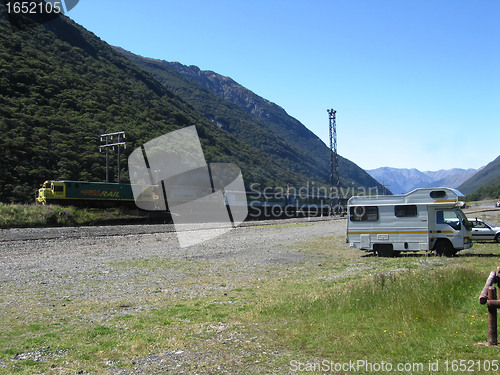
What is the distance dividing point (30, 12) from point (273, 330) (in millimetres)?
122804

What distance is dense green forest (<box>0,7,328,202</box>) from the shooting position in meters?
55.8

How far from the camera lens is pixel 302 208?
80.9m

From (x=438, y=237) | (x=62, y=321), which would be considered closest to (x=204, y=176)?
(x=438, y=237)

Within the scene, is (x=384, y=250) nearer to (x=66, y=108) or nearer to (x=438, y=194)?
(x=438, y=194)

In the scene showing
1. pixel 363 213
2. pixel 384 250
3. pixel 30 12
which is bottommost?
pixel 384 250

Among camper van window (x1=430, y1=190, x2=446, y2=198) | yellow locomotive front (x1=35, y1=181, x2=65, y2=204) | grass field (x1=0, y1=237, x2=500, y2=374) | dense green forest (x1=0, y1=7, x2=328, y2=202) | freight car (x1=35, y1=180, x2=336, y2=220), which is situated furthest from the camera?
dense green forest (x1=0, y1=7, x2=328, y2=202)

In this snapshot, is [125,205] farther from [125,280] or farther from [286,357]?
[286,357]

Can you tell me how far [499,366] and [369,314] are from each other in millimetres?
3039

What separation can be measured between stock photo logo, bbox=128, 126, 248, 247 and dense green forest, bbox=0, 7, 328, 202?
8457 millimetres

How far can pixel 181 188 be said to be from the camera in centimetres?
6150

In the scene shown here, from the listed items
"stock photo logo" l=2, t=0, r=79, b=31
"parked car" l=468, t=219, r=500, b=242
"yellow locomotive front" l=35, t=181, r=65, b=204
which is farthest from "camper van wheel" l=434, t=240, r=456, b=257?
"stock photo logo" l=2, t=0, r=79, b=31

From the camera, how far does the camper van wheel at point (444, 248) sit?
18797 millimetres

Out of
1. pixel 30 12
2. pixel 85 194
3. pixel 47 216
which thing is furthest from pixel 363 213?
pixel 30 12

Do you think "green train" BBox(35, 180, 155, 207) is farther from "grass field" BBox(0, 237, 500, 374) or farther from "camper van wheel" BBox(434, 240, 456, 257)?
"camper van wheel" BBox(434, 240, 456, 257)
